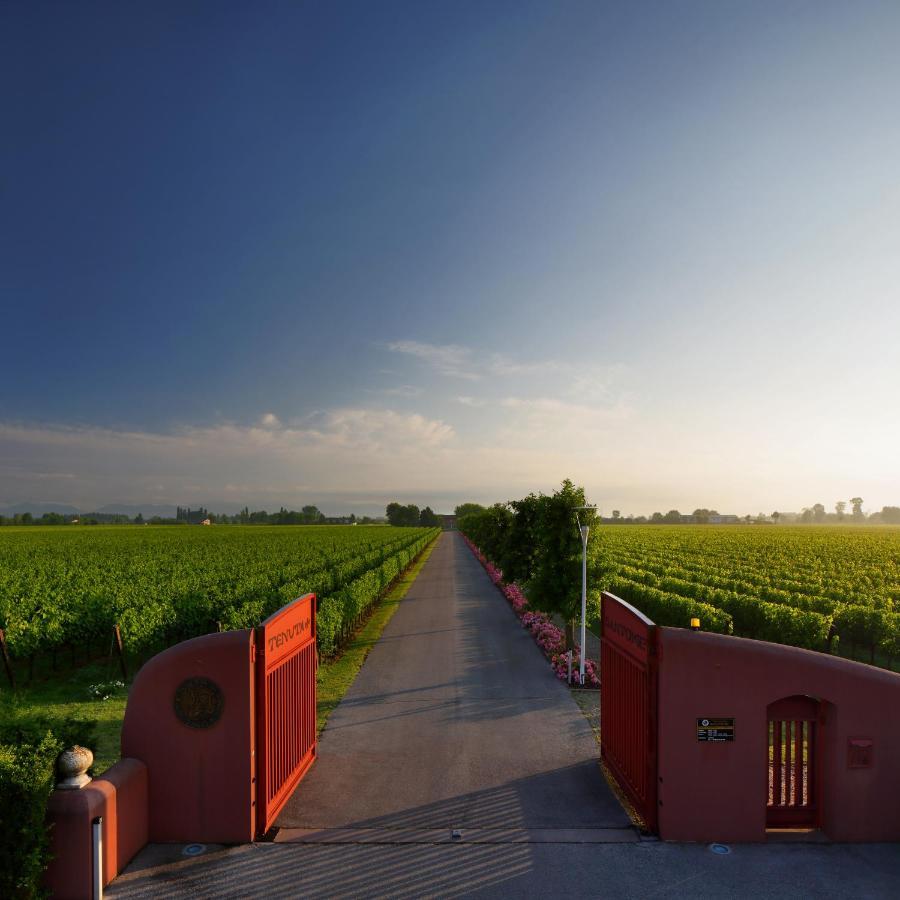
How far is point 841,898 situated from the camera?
19.7 feet

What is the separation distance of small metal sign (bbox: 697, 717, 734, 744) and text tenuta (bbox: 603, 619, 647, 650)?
107 cm

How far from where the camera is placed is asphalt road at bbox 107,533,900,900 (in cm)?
620

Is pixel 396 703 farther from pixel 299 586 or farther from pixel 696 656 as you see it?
pixel 299 586

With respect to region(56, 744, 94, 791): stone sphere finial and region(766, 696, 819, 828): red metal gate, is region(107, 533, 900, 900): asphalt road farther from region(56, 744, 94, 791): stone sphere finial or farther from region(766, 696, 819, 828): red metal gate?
region(56, 744, 94, 791): stone sphere finial

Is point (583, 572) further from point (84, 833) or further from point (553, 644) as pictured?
point (84, 833)

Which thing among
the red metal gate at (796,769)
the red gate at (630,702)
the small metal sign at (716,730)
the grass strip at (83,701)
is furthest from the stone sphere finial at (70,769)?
the red metal gate at (796,769)

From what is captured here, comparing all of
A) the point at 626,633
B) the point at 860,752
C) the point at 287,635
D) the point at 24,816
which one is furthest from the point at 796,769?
the point at 24,816

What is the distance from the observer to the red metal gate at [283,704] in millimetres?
7238

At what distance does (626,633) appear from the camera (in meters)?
8.36

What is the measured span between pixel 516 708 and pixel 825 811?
20.3 feet

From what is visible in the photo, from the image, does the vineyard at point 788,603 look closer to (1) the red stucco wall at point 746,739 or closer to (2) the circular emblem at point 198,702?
(1) the red stucco wall at point 746,739

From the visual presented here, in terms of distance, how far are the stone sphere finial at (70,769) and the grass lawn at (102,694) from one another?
3.94 meters

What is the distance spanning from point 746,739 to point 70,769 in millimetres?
7561

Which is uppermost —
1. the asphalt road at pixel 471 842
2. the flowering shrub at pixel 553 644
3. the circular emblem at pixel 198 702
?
the circular emblem at pixel 198 702
